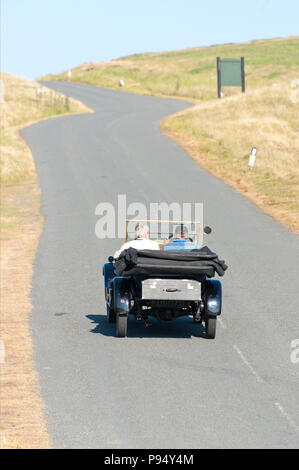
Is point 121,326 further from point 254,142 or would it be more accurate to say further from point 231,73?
point 231,73

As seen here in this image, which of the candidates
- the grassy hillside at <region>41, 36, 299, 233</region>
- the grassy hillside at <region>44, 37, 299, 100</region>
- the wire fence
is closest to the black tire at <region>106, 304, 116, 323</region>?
the grassy hillside at <region>41, 36, 299, 233</region>

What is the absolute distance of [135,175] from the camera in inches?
1264

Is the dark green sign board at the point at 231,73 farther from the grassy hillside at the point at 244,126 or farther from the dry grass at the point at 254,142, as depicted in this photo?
the dry grass at the point at 254,142

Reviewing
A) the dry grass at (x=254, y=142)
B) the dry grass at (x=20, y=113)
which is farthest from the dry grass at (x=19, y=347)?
the dry grass at (x=20, y=113)

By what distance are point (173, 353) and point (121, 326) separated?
1.06 m

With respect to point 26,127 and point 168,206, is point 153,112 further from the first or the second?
point 168,206

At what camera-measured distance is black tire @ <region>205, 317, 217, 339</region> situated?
38.6 ft

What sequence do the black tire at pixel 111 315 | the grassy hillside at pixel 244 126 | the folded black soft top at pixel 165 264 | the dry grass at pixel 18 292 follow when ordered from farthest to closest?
the grassy hillside at pixel 244 126
the black tire at pixel 111 315
the folded black soft top at pixel 165 264
the dry grass at pixel 18 292

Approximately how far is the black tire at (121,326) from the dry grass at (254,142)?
1168cm

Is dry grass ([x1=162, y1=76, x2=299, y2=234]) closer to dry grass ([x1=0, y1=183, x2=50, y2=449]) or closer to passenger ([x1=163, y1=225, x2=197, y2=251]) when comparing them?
dry grass ([x1=0, y1=183, x2=50, y2=449])

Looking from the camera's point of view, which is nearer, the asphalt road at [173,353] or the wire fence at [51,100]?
the asphalt road at [173,353]

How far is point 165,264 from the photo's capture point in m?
11.5

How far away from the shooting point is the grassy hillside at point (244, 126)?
99.0 ft
